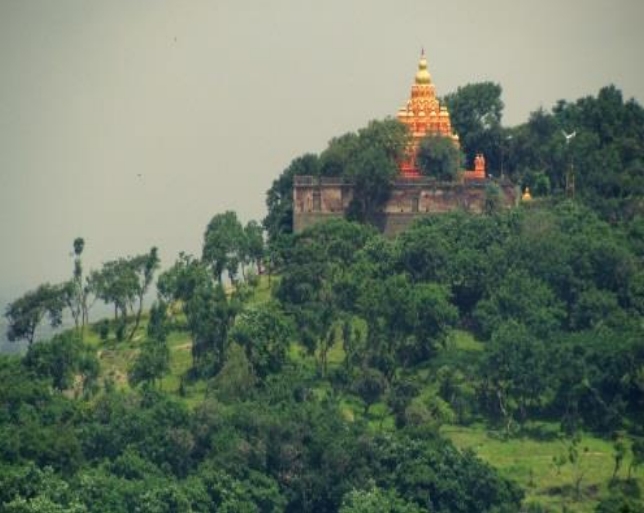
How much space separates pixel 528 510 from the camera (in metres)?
94.7

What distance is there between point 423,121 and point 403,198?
3729mm

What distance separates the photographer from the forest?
96000 millimetres

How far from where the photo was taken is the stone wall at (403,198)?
384 ft

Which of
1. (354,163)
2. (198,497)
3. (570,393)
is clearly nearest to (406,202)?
(354,163)

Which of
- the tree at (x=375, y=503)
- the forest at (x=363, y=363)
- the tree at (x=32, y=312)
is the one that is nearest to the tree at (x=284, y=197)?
the forest at (x=363, y=363)

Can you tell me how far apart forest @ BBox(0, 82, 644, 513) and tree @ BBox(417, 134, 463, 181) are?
77 mm

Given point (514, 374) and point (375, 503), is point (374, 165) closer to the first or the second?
point (514, 374)

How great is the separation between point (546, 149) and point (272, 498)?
27983 millimetres

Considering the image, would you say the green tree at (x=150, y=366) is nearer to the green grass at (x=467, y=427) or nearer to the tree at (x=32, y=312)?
the green grass at (x=467, y=427)

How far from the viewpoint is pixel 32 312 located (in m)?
110

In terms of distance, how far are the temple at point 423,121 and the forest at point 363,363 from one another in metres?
0.58

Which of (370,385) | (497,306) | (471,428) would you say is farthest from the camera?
(497,306)

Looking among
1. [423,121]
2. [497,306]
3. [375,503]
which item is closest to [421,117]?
[423,121]

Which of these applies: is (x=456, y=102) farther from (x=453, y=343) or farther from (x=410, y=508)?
(x=410, y=508)
